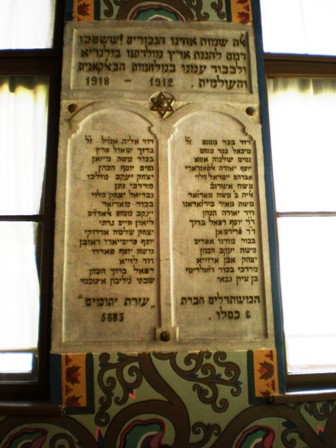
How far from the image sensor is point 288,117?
7.70 ft

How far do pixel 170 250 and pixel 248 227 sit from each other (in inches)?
15.7

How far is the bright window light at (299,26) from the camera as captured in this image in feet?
8.14

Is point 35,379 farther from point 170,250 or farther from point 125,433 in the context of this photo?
point 170,250

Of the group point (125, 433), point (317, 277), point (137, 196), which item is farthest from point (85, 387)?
point (317, 277)

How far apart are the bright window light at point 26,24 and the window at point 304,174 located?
1.26m

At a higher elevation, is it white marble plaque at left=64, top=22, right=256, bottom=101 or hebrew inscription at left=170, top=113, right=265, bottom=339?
white marble plaque at left=64, top=22, right=256, bottom=101

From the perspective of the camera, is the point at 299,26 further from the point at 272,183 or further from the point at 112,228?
the point at 112,228

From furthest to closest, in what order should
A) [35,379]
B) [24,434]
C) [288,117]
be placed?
[288,117], [35,379], [24,434]

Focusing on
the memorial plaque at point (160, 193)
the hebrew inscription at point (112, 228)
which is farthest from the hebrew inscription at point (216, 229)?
the hebrew inscription at point (112, 228)

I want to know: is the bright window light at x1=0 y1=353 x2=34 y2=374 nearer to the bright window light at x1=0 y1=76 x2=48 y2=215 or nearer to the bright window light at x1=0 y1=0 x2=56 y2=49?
the bright window light at x1=0 y1=76 x2=48 y2=215

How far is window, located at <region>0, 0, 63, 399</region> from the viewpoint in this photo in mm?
1990

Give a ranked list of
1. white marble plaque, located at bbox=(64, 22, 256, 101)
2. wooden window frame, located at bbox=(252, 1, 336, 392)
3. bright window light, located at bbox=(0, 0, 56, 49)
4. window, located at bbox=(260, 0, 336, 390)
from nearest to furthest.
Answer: wooden window frame, located at bbox=(252, 1, 336, 392) → window, located at bbox=(260, 0, 336, 390) → white marble plaque, located at bbox=(64, 22, 256, 101) → bright window light, located at bbox=(0, 0, 56, 49)

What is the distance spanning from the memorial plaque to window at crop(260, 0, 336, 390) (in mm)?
197

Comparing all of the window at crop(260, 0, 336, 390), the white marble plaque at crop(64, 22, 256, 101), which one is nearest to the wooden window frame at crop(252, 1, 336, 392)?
the window at crop(260, 0, 336, 390)
